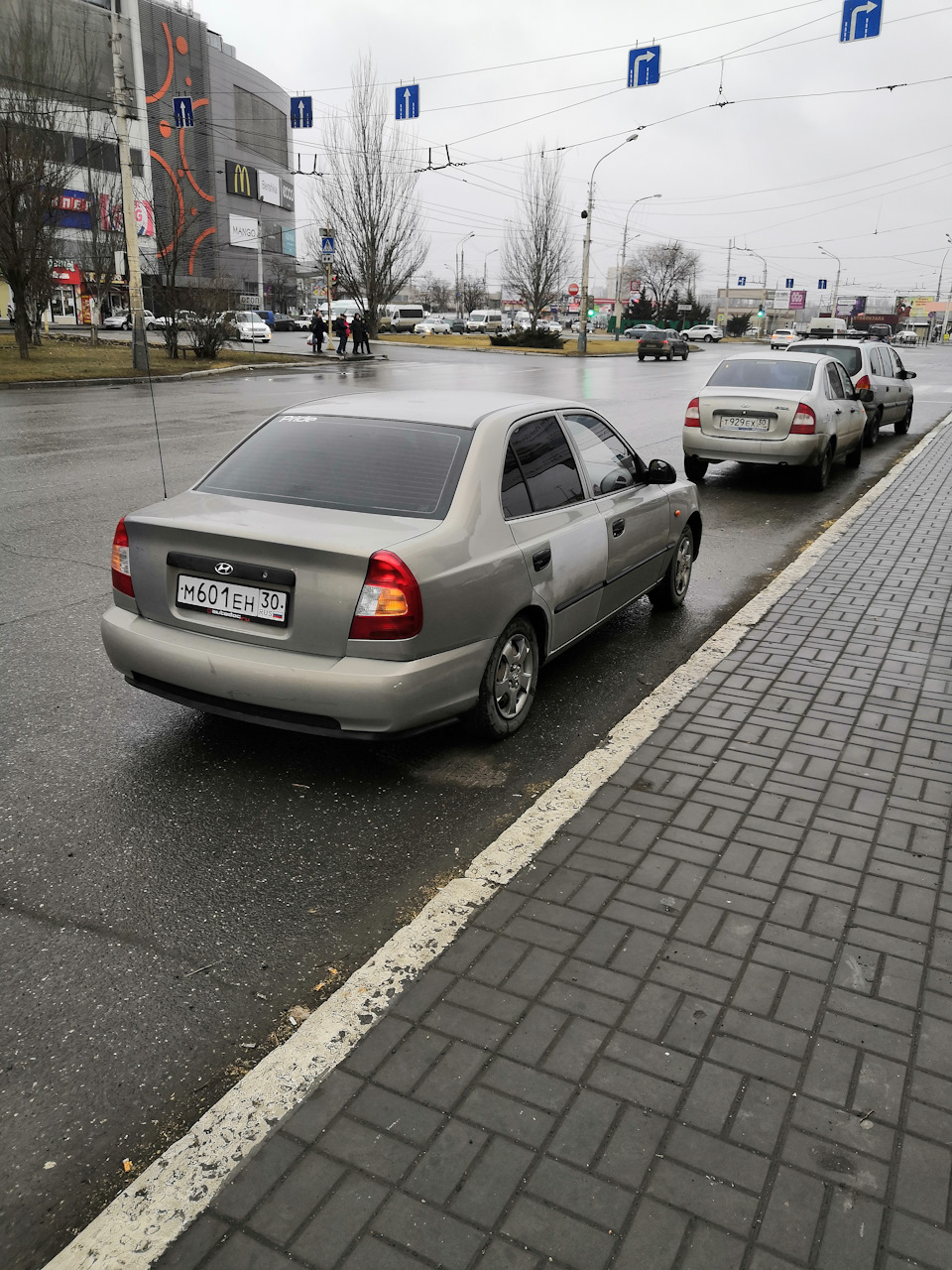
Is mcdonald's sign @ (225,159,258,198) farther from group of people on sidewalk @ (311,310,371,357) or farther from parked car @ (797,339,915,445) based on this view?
parked car @ (797,339,915,445)

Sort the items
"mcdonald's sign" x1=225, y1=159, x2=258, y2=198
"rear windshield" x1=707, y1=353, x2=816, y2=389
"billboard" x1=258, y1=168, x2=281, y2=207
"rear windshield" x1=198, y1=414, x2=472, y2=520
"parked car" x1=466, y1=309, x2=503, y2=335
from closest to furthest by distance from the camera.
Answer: "rear windshield" x1=198, y1=414, x2=472, y2=520
"rear windshield" x1=707, y1=353, x2=816, y2=389
"parked car" x1=466, y1=309, x2=503, y2=335
"mcdonald's sign" x1=225, y1=159, x2=258, y2=198
"billboard" x1=258, y1=168, x2=281, y2=207

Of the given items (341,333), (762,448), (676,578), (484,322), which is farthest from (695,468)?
(484,322)

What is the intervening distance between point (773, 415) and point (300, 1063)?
1028 cm

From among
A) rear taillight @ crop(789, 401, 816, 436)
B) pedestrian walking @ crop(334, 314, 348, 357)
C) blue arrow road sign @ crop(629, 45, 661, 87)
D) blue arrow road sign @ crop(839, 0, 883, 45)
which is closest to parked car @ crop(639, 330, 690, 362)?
pedestrian walking @ crop(334, 314, 348, 357)

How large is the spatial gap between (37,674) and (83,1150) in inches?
134

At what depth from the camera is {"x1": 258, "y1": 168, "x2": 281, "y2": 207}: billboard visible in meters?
91.8

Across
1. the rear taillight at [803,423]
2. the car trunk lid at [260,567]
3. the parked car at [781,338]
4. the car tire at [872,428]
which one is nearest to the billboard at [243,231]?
the parked car at [781,338]

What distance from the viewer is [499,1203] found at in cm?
221

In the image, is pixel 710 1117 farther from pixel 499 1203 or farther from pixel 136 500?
pixel 136 500

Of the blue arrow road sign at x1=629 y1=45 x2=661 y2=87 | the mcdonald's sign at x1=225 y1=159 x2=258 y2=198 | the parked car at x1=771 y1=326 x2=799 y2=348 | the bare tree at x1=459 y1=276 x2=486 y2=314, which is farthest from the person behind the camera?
the bare tree at x1=459 y1=276 x2=486 y2=314

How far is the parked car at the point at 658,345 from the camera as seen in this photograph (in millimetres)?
50844

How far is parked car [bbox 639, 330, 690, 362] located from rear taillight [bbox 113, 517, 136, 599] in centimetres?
4884

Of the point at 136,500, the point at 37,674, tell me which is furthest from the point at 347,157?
the point at 37,674

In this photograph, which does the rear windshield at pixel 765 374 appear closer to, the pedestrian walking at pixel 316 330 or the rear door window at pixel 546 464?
the rear door window at pixel 546 464
